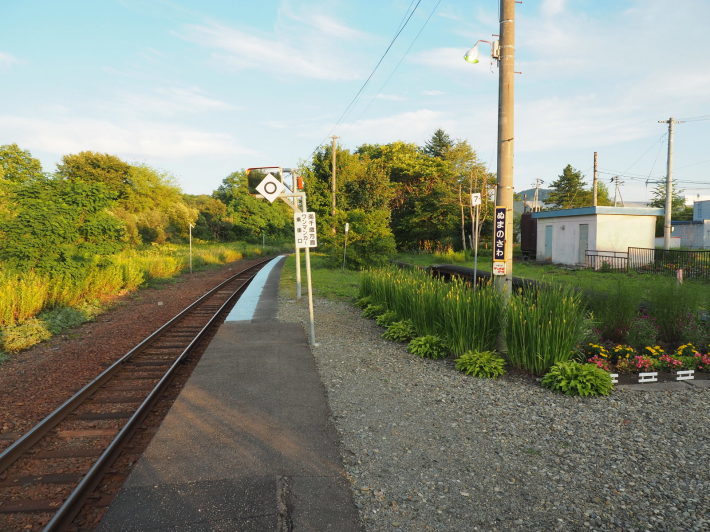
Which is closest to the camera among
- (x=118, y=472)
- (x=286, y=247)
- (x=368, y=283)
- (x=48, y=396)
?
(x=118, y=472)

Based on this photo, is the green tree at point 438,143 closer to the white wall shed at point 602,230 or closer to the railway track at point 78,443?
the white wall shed at point 602,230

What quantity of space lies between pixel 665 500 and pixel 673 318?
5.26 m

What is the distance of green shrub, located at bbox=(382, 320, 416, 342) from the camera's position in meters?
9.22

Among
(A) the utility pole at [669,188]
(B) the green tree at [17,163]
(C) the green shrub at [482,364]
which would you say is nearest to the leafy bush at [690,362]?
(C) the green shrub at [482,364]

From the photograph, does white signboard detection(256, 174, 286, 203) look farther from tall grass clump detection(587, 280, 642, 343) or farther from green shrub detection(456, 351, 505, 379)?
tall grass clump detection(587, 280, 642, 343)

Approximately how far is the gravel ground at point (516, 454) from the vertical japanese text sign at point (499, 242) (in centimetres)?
185

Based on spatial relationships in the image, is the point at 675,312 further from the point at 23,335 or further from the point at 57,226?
the point at 57,226

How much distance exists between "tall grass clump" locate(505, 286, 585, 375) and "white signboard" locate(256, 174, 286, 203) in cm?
469

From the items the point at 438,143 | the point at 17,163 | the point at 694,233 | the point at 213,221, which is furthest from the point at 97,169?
the point at 694,233

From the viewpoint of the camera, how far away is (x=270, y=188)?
8820mm

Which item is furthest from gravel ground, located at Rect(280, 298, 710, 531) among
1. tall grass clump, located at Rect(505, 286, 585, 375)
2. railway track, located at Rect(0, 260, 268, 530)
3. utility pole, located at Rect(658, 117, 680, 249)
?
utility pole, located at Rect(658, 117, 680, 249)


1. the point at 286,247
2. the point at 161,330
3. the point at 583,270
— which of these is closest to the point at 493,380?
the point at 161,330

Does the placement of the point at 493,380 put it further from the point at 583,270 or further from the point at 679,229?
the point at 679,229

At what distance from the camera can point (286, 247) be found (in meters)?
64.1
